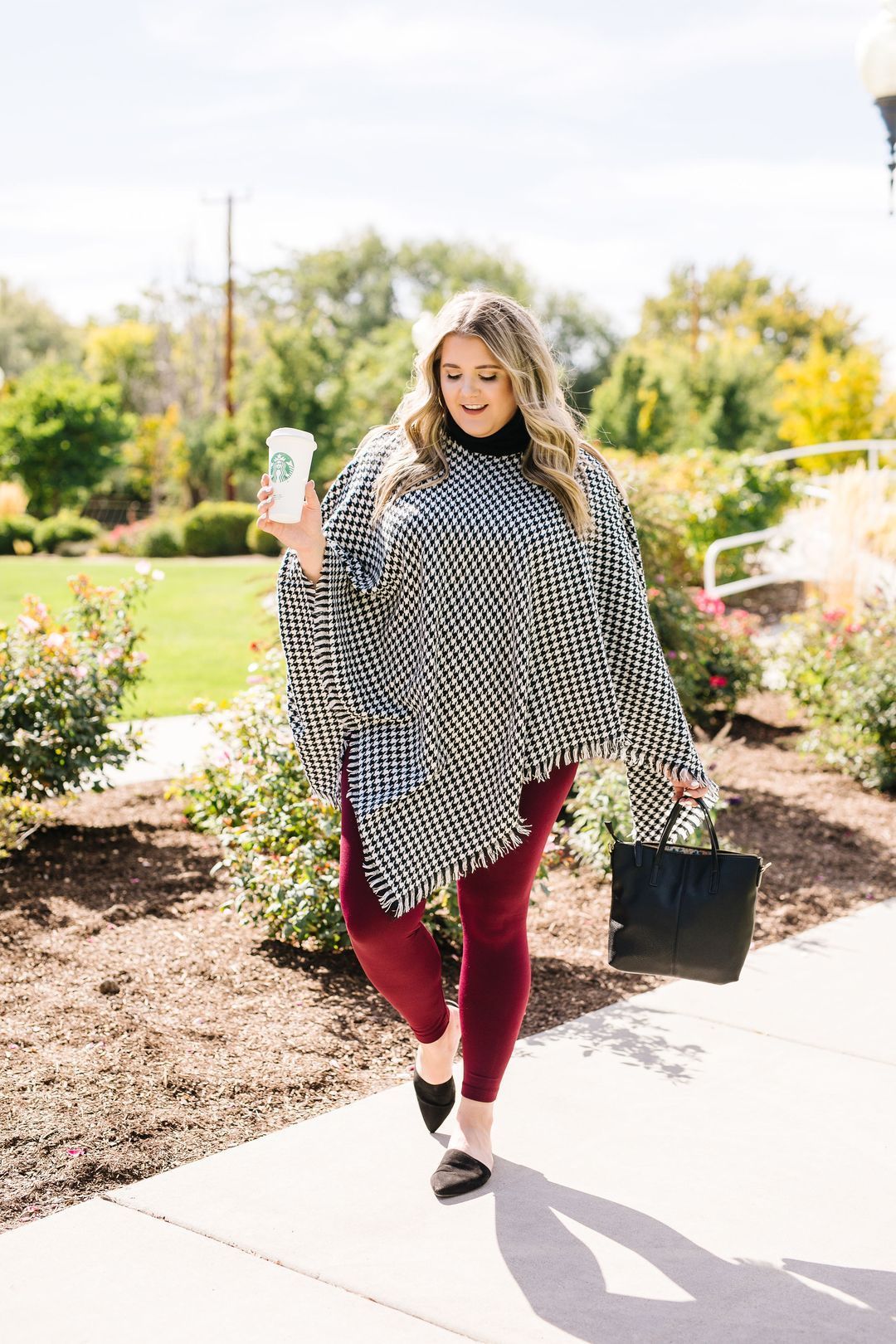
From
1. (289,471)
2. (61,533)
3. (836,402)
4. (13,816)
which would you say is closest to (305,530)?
(289,471)

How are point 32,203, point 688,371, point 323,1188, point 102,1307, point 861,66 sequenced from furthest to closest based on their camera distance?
point 32,203
point 688,371
point 861,66
point 323,1188
point 102,1307

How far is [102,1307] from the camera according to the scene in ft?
7.25

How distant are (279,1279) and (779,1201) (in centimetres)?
103

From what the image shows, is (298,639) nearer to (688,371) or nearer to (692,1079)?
(692,1079)

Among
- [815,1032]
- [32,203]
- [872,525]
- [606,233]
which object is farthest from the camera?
[32,203]

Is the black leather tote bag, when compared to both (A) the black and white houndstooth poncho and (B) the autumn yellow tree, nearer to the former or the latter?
(A) the black and white houndstooth poncho

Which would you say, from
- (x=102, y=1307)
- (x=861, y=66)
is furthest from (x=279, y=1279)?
(x=861, y=66)

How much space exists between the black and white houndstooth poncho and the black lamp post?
4.84 meters

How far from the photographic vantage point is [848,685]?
282 inches

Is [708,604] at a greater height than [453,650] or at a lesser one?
lesser

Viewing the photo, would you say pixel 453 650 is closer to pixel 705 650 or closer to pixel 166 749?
pixel 705 650

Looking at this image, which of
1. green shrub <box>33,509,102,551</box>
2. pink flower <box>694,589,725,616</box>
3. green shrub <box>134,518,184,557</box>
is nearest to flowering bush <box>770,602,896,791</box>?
pink flower <box>694,589,725,616</box>

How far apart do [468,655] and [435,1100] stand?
0.98 metres

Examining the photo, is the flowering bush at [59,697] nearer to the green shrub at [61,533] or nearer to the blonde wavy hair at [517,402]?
the blonde wavy hair at [517,402]
